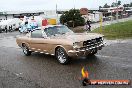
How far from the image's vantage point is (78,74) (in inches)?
344

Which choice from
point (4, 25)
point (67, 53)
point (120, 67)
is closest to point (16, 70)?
point (67, 53)

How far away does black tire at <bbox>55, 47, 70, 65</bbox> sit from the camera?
10.3 metres

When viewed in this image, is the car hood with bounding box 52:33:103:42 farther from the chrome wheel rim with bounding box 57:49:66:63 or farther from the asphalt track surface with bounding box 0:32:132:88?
the asphalt track surface with bounding box 0:32:132:88

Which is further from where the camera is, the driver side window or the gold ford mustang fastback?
the driver side window

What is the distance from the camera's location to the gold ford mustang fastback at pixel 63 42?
32.5ft

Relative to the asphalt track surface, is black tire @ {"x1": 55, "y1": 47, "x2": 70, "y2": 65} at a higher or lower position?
higher

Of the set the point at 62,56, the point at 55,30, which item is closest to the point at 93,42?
the point at 62,56

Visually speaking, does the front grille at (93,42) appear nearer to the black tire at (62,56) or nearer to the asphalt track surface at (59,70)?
the asphalt track surface at (59,70)

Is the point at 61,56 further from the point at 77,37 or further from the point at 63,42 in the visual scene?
the point at 77,37

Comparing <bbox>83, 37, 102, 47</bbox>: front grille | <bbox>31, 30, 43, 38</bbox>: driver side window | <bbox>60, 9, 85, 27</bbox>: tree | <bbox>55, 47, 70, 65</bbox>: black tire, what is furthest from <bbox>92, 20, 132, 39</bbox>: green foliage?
<bbox>60, 9, 85, 27</bbox>: tree

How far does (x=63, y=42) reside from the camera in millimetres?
10219

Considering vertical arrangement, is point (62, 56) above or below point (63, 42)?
below

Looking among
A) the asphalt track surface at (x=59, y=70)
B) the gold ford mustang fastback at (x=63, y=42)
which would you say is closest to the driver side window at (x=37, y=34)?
the gold ford mustang fastback at (x=63, y=42)

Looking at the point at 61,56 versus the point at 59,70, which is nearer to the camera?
the point at 59,70
